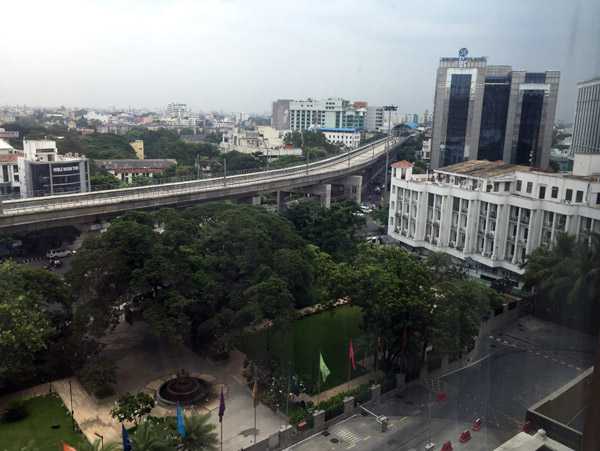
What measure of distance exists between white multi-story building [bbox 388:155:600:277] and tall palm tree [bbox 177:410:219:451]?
405 cm

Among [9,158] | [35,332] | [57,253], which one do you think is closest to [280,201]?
[57,253]

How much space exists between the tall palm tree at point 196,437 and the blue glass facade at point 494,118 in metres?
10.0

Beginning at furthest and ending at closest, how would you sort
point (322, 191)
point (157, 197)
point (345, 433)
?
1. point (322, 191)
2. point (157, 197)
3. point (345, 433)

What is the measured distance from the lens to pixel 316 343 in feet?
17.0

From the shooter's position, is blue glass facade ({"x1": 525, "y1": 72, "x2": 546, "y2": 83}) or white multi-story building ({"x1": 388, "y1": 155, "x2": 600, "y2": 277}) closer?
white multi-story building ({"x1": 388, "y1": 155, "x2": 600, "y2": 277})

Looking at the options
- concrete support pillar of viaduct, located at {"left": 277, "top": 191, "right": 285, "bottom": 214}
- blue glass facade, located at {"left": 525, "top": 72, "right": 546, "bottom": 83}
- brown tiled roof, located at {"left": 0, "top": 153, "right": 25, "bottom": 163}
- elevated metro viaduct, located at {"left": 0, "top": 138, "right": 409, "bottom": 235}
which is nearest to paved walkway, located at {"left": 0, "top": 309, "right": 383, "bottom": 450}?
elevated metro viaduct, located at {"left": 0, "top": 138, "right": 409, "bottom": 235}

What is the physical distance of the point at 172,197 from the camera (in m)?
9.03

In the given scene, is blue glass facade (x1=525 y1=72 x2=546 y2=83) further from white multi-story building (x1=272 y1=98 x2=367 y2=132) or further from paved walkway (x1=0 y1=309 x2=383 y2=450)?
white multi-story building (x1=272 y1=98 x2=367 y2=132)

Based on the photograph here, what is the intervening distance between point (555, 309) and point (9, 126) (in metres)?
16.5

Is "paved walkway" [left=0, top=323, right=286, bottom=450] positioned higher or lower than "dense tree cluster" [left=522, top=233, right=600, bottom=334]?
lower

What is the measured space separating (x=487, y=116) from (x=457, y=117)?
0.67 meters

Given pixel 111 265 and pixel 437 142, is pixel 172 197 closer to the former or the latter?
Answer: pixel 111 265

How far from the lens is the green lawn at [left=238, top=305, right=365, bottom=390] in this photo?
15.2 ft

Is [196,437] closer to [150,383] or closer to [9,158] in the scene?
[150,383]
